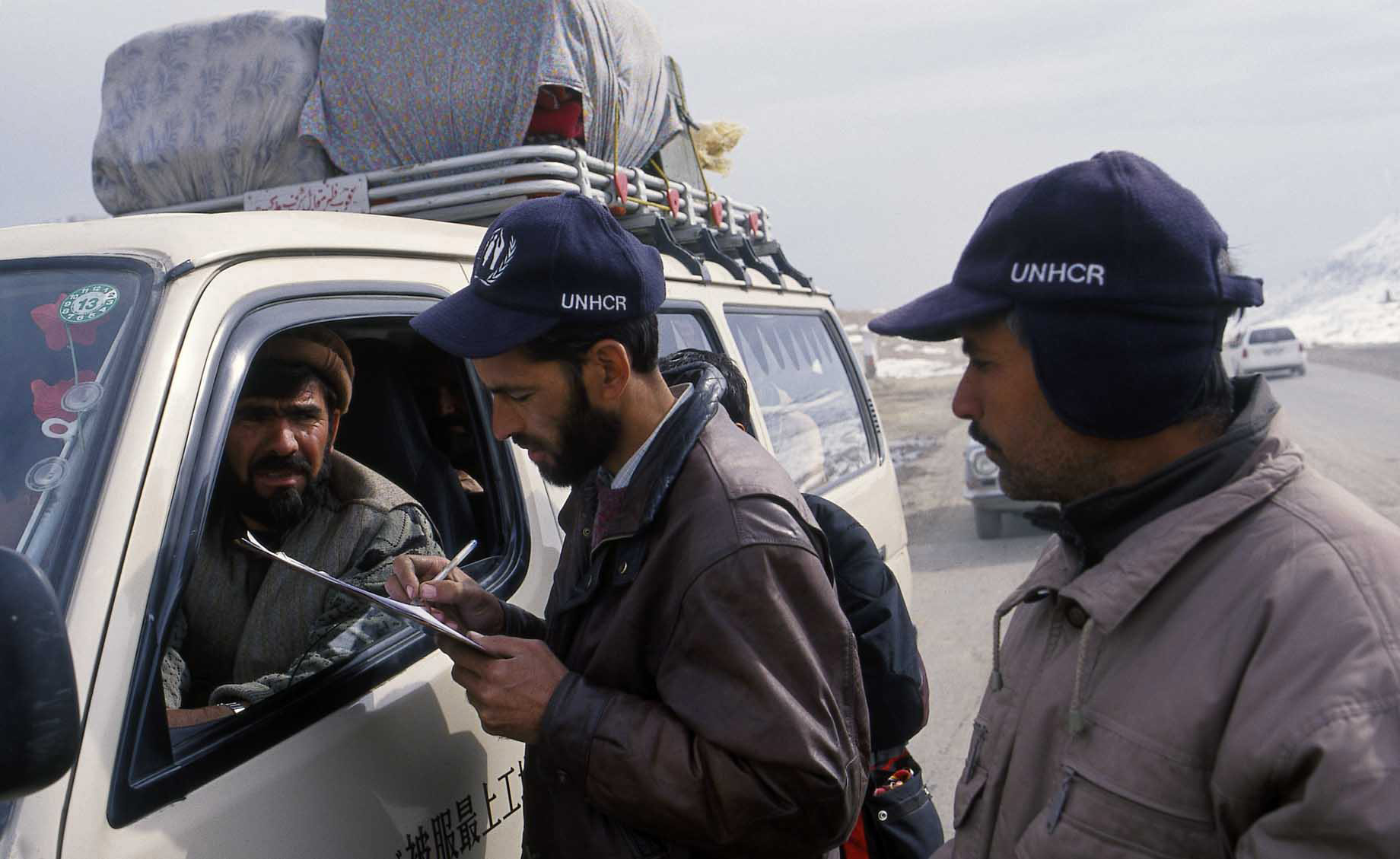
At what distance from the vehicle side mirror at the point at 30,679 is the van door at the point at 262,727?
1.18 ft

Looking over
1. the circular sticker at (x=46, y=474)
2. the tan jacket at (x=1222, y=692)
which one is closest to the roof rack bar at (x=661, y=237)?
the circular sticker at (x=46, y=474)

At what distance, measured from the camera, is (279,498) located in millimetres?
2340

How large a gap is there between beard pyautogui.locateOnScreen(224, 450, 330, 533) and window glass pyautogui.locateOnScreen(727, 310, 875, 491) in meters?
1.63

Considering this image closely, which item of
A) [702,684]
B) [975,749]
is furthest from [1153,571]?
[702,684]

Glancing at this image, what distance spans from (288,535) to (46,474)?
91 cm

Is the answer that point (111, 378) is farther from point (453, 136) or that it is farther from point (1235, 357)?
point (1235, 357)

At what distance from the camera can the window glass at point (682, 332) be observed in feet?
10.6

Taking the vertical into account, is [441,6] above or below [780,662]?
above

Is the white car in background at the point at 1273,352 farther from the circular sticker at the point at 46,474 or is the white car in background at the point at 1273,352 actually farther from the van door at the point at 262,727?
the circular sticker at the point at 46,474

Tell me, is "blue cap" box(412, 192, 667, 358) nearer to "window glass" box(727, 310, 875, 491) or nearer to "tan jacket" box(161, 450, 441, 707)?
"tan jacket" box(161, 450, 441, 707)

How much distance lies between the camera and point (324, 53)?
3.32 m

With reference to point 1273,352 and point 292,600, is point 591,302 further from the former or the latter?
point 1273,352

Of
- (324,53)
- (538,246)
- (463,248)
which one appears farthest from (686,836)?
(324,53)

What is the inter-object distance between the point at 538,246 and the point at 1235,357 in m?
31.4
